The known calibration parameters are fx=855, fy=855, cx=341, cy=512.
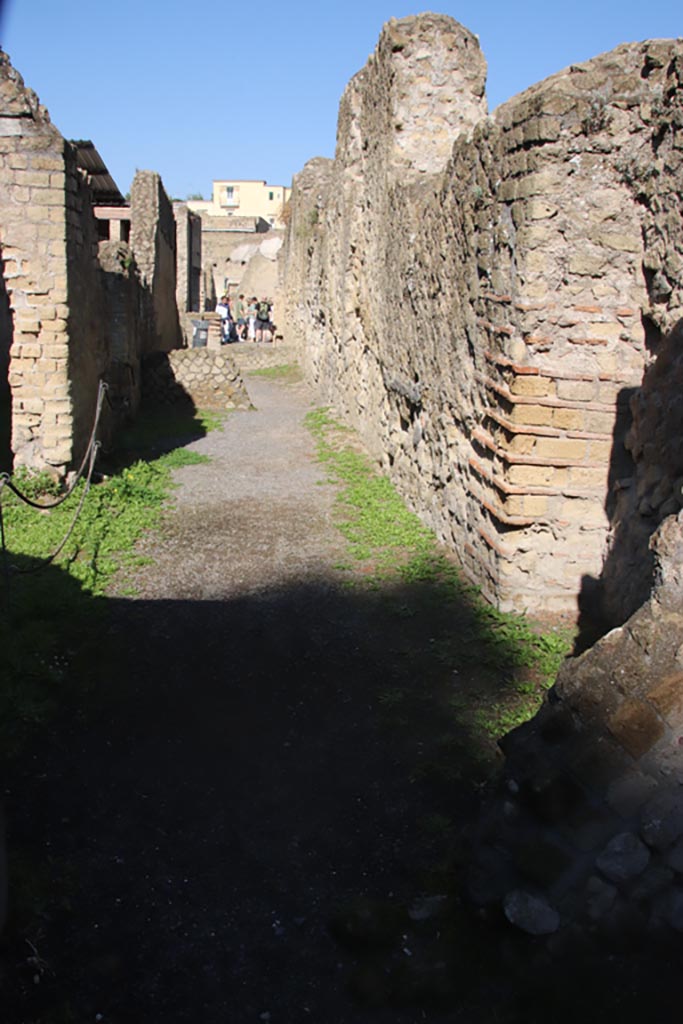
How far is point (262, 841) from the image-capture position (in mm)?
3451

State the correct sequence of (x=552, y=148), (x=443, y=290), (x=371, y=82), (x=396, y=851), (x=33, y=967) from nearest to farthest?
(x=33, y=967)
(x=396, y=851)
(x=552, y=148)
(x=443, y=290)
(x=371, y=82)

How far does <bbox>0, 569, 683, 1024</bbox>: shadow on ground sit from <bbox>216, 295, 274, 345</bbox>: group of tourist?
2000cm

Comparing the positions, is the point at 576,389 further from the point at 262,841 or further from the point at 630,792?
the point at 262,841

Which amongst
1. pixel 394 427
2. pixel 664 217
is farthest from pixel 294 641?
pixel 394 427

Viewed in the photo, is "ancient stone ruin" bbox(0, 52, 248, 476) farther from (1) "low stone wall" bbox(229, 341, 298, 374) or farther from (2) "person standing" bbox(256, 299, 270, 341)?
(2) "person standing" bbox(256, 299, 270, 341)

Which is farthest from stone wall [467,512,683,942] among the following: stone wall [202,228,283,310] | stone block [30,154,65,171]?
stone wall [202,228,283,310]

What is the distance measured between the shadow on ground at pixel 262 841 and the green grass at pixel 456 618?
0.23 ft

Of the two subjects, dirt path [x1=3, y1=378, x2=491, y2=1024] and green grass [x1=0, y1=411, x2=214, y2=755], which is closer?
dirt path [x1=3, y1=378, x2=491, y2=1024]

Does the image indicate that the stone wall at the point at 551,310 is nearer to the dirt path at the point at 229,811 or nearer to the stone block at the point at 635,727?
the dirt path at the point at 229,811

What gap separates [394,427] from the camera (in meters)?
8.84

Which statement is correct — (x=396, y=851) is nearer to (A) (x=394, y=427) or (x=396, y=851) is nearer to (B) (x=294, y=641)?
(B) (x=294, y=641)

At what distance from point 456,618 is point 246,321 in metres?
21.8

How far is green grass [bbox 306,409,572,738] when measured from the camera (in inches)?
175

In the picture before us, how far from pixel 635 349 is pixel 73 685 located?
12.2 ft
